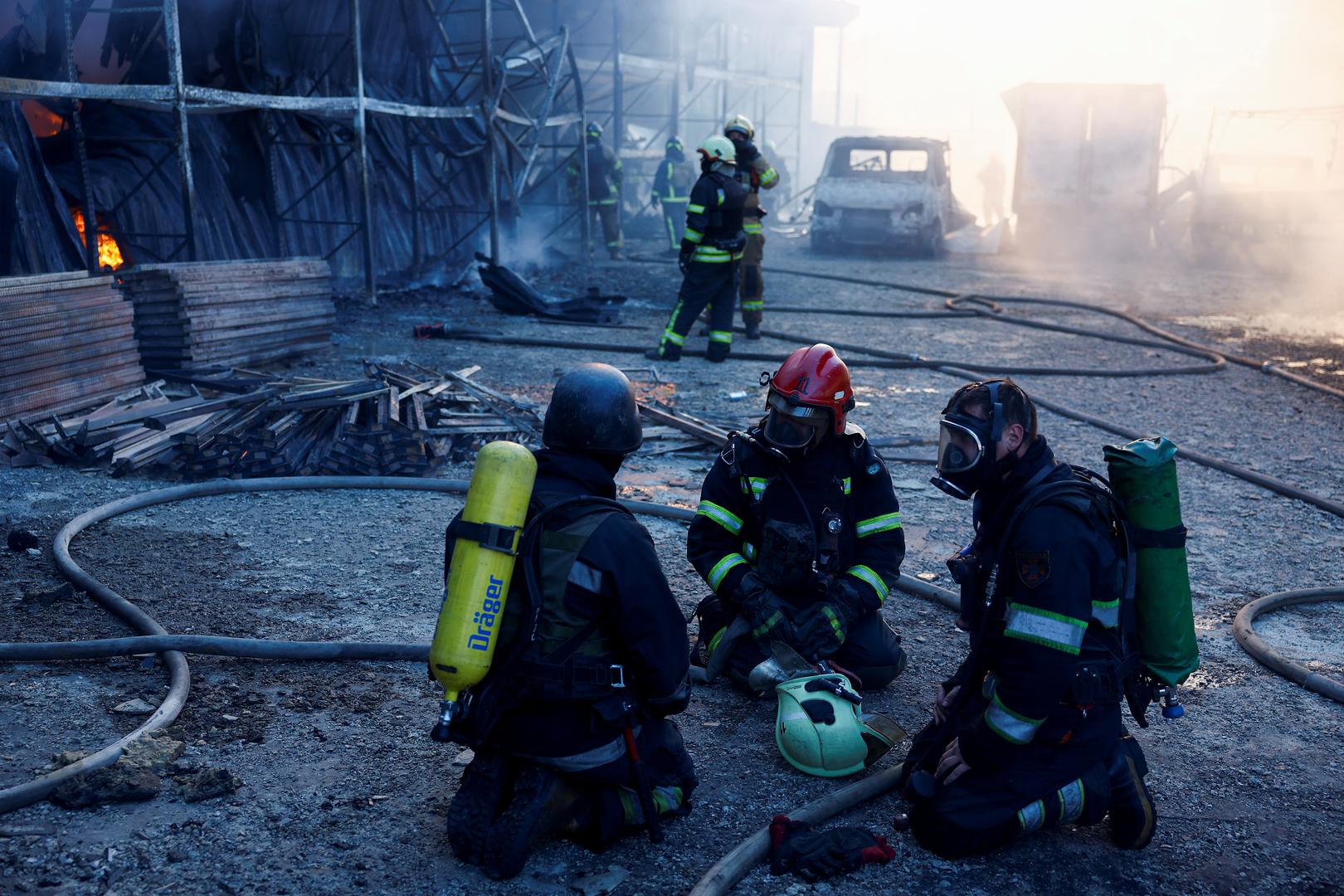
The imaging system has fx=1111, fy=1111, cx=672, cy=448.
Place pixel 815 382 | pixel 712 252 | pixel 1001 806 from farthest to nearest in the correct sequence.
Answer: pixel 712 252, pixel 815 382, pixel 1001 806

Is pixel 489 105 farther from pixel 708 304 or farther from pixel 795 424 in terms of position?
pixel 795 424

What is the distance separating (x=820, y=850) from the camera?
118 inches

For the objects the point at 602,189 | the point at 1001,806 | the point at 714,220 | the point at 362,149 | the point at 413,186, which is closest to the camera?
the point at 1001,806

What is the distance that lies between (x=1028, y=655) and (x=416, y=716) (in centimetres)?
207

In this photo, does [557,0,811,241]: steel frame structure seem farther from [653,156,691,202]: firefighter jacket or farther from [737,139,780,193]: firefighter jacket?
[737,139,780,193]: firefighter jacket

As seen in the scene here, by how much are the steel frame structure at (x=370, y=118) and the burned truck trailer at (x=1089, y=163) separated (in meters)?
9.03

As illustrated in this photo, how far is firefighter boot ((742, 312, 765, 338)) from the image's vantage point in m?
11.4

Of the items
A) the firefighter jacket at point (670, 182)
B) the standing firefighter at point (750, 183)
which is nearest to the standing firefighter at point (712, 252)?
the standing firefighter at point (750, 183)

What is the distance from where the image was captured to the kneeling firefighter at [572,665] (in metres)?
2.80

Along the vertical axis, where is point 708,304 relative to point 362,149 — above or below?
below

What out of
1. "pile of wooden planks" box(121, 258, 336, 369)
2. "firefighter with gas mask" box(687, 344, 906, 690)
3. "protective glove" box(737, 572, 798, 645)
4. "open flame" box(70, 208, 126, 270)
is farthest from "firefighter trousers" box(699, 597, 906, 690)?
"open flame" box(70, 208, 126, 270)

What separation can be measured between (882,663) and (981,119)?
177ft

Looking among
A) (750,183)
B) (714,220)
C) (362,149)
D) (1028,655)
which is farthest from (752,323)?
(1028,655)

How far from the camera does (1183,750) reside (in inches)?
148
